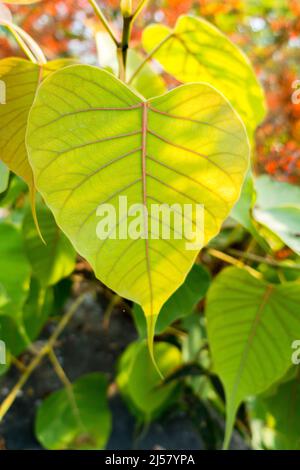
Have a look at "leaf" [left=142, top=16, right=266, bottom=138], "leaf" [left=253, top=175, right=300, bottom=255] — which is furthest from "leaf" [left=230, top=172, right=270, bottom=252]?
"leaf" [left=142, top=16, right=266, bottom=138]

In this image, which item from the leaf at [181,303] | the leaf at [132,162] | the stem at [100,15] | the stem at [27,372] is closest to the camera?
the leaf at [132,162]

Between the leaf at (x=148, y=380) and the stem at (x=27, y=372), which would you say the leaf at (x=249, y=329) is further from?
the stem at (x=27, y=372)

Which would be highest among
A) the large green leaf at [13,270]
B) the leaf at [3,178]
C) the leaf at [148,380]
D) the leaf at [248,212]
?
the leaf at [3,178]

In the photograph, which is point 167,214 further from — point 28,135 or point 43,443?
point 43,443

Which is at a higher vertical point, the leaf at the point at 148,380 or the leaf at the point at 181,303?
the leaf at the point at 181,303

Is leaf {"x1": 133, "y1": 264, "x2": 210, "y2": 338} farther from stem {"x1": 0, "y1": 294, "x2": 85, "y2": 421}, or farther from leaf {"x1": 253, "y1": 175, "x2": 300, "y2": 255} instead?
stem {"x1": 0, "y1": 294, "x2": 85, "y2": 421}

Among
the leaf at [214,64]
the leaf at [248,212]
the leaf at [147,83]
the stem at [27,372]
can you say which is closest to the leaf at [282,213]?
the leaf at [248,212]

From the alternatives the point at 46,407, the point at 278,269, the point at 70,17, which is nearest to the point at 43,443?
the point at 46,407

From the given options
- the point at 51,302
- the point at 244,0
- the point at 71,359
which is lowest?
the point at 71,359
